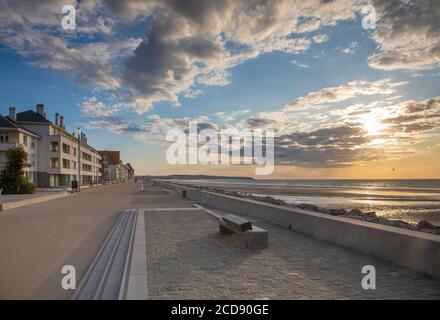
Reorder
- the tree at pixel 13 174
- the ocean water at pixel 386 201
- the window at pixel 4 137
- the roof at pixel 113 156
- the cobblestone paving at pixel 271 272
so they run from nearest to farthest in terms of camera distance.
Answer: the cobblestone paving at pixel 271 272, the ocean water at pixel 386 201, the tree at pixel 13 174, the window at pixel 4 137, the roof at pixel 113 156

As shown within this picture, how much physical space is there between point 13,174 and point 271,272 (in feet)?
110

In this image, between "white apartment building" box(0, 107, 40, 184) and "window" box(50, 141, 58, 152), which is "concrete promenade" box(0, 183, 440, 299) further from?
"window" box(50, 141, 58, 152)

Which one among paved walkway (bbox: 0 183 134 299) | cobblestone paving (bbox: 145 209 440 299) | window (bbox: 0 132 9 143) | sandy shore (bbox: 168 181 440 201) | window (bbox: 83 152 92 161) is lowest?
sandy shore (bbox: 168 181 440 201)

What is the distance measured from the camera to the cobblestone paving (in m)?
4.65

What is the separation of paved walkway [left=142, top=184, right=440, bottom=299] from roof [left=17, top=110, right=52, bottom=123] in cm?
5132

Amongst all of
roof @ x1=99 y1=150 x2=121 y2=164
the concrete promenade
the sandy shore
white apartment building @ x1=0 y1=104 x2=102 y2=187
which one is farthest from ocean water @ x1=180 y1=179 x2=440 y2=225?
roof @ x1=99 y1=150 x2=121 y2=164

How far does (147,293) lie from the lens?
14.6 ft

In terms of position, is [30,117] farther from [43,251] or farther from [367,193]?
[367,193]

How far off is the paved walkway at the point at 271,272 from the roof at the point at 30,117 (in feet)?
168

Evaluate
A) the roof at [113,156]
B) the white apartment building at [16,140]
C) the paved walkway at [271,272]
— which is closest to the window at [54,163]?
the white apartment building at [16,140]

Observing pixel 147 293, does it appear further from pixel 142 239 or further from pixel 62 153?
pixel 62 153

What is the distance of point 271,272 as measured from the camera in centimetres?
565

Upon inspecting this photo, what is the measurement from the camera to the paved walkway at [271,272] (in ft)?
15.3

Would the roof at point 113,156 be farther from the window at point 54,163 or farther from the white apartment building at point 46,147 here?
the window at point 54,163
